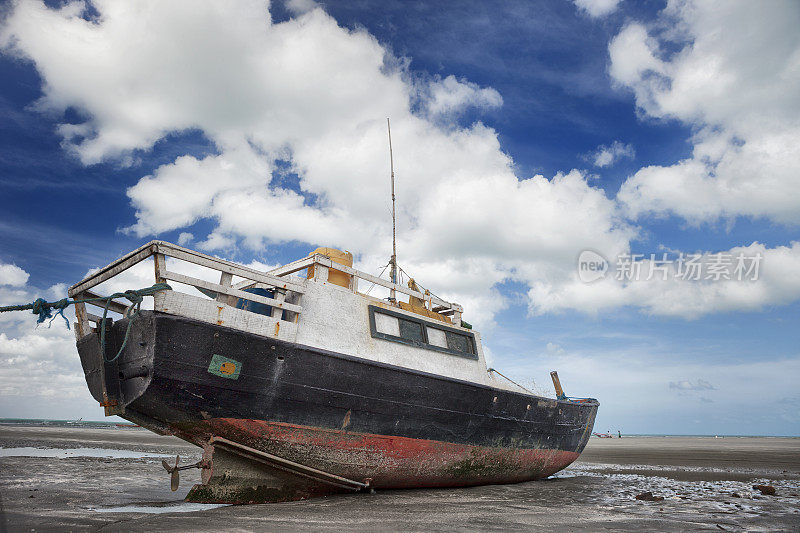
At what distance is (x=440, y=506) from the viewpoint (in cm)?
662

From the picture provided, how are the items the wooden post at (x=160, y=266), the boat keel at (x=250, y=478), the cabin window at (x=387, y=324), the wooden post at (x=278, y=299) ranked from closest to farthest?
1. the wooden post at (x=160, y=266)
2. the boat keel at (x=250, y=478)
3. the wooden post at (x=278, y=299)
4. the cabin window at (x=387, y=324)

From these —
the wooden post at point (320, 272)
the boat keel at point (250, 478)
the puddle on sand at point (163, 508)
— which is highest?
the wooden post at point (320, 272)

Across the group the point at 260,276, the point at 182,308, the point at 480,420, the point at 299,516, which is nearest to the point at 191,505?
the point at 299,516

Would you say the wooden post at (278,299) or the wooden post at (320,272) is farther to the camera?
the wooden post at (320,272)

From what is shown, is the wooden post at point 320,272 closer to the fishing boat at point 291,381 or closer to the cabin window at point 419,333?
the fishing boat at point 291,381

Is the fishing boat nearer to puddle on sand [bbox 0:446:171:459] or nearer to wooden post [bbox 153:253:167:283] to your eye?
wooden post [bbox 153:253:167:283]

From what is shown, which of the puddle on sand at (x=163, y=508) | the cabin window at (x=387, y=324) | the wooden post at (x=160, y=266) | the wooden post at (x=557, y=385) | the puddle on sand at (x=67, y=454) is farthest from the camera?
the puddle on sand at (x=67, y=454)

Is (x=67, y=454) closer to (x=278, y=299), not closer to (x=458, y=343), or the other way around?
(x=278, y=299)

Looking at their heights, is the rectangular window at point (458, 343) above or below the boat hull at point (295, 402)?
above

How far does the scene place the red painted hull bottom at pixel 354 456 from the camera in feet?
20.0

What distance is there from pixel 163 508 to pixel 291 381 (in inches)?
96.3

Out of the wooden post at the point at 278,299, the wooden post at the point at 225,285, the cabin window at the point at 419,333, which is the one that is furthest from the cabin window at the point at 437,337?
the wooden post at the point at 225,285

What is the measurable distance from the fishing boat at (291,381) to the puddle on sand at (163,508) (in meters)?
0.20

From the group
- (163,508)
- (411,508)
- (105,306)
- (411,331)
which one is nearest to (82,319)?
(105,306)
